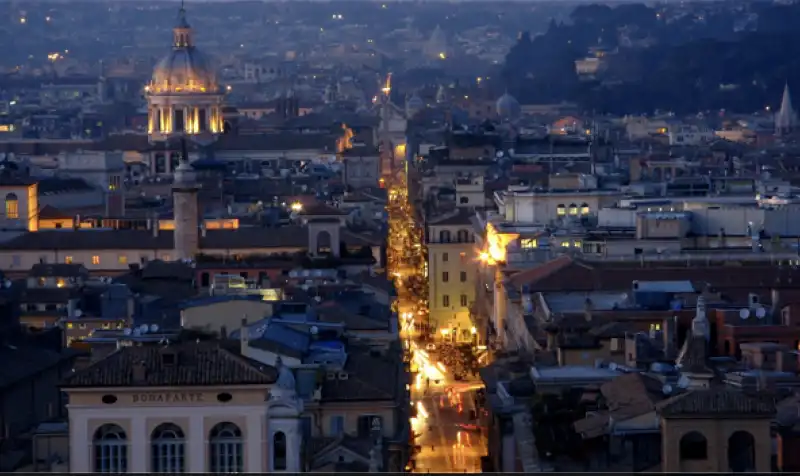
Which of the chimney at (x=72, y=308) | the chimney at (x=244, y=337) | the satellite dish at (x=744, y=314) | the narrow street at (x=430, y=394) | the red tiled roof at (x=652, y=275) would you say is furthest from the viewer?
the red tiled roof at (x=652, y=275)

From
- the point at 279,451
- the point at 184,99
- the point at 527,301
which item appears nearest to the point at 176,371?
the point at 279,451

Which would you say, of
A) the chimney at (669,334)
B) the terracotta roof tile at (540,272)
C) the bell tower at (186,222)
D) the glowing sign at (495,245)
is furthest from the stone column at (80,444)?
the bell tower at (186,222)

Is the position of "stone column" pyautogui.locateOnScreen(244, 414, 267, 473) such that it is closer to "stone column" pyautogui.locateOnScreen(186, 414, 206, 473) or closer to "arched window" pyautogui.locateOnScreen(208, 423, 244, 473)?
"arched window" pyautogui.locateOnScreen(208, 423, 244, 473)

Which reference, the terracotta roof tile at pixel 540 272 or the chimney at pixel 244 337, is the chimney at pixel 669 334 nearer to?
the chimney at pixel 244 337

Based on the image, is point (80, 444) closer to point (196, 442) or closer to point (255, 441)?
point (196, 442)

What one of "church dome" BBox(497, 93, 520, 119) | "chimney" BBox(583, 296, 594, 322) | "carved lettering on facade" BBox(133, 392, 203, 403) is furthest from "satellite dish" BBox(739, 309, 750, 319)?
"church dome" BBox(497, 93, 520, 119)

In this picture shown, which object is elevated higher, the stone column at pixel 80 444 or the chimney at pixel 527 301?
the chimney at pixel 527 301

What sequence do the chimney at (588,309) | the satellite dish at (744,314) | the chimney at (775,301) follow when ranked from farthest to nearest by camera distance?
the chimney at (588,309)
the chimney at (775,301)
the satellite dish at (744,314)
